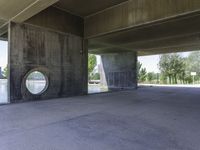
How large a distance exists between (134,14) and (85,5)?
2313mm

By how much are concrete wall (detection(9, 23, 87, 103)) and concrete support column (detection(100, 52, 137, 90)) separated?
644 centimetres

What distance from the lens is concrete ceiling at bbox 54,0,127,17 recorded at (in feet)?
24.0

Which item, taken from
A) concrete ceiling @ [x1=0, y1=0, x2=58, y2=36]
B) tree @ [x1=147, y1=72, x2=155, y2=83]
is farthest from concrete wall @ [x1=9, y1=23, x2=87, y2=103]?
tree @ [x1=147, y1=72, x2=155, y2=83]

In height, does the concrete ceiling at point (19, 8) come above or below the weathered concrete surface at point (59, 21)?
below

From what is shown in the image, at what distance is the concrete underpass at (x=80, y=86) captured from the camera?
2.85 metres

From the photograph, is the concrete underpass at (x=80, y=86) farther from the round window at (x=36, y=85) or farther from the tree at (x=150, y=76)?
the tree at (x=150, y=76)

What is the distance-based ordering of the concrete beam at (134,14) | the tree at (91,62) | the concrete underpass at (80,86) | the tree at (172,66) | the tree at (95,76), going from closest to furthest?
the concrete underpass at (80,86) < the concrete beam at (134,14) < the tree at (172,66) < the tree at (91,62) < the tree at (95,76)

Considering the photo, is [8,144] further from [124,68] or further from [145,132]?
[124,68]

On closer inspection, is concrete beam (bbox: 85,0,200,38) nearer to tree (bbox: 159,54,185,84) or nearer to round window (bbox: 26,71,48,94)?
round window (bbox: 26,71,48,94)

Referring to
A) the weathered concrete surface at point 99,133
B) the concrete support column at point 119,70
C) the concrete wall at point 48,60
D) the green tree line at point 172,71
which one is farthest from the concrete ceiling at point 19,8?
the green tree line at point 172,71

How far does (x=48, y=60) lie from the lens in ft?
25.5

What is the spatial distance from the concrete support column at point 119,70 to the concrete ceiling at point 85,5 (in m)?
7.51

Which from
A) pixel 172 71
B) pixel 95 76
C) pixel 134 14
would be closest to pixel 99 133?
pixel 134 14

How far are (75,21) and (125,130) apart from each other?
714 centimetres
